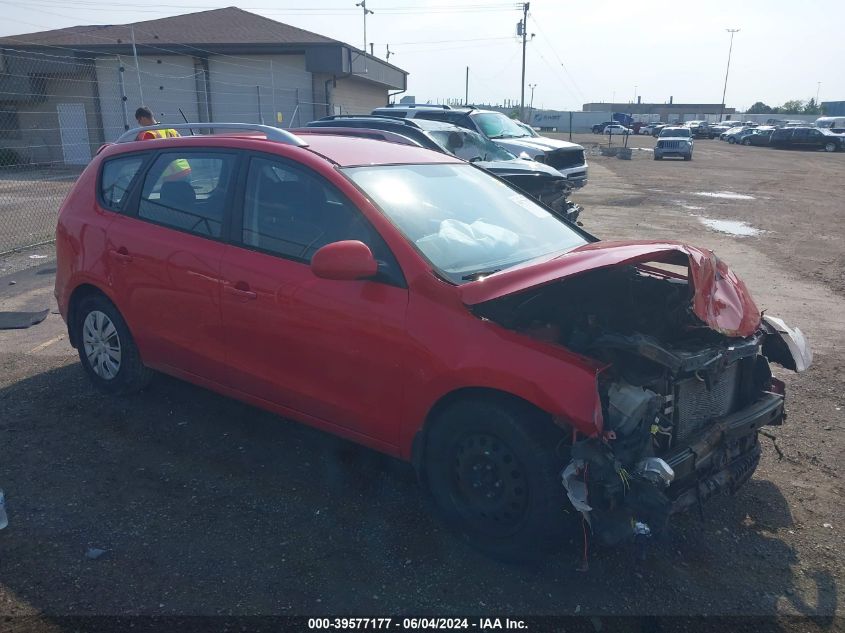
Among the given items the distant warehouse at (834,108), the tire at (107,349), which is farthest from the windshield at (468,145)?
the distant warehouse at (834,108)

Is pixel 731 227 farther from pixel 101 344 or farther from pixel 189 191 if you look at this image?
pixel 101 344

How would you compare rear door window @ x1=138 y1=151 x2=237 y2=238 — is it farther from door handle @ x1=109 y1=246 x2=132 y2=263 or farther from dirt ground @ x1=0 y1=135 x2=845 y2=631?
dirt ground @ x1=0 y1=135 x2=845 y2=631

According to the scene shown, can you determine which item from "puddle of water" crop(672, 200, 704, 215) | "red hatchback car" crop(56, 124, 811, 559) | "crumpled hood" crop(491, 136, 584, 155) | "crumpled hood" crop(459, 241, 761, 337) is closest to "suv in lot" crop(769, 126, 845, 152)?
"puddle of water" crop(672, 200, 704, 215)

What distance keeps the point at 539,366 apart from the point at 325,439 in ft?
6.49

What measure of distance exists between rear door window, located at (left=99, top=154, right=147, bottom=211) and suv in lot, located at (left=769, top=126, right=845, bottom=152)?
53.3 m

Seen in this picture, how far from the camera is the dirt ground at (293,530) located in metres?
3.16

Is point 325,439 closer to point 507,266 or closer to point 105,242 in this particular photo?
point 507,266

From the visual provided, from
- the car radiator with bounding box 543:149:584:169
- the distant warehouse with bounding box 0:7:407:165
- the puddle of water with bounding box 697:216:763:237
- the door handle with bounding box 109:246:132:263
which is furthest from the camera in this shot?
the distant warehouse with bounding box 0:7:407:165

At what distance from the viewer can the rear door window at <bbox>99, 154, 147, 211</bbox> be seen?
4977mm

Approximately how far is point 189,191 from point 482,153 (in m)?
8.79

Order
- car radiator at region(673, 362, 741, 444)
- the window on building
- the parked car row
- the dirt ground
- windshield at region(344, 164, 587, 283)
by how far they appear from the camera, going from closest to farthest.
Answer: the dirt ground < car radiator at region(673, 362, 741, 444) < windshield at region(344, 164, 587, 283) < the window on building < the parked car row

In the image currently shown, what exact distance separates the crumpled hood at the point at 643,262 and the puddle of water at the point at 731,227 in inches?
406

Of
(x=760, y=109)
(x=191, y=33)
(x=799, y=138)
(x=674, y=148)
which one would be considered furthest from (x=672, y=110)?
(x=191, y=33)

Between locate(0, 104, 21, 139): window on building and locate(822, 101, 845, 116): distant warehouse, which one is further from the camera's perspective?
locate(822, 101, 845, 116): distant warehouse
